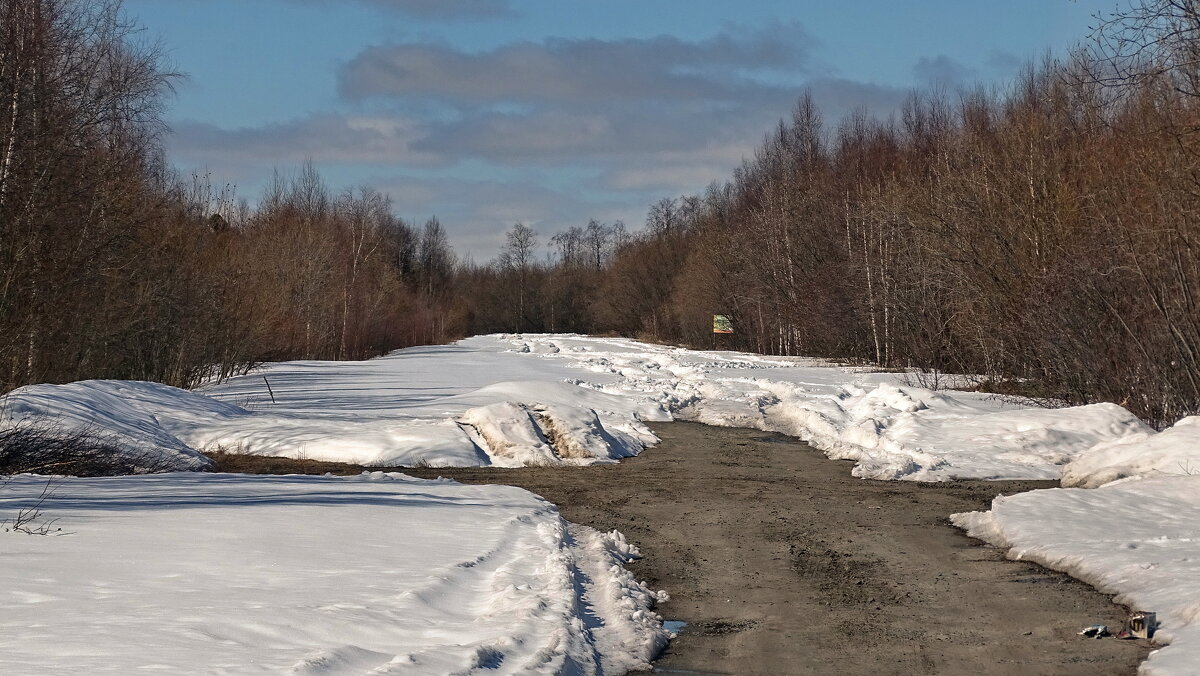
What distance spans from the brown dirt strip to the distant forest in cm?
455

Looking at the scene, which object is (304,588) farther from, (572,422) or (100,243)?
(100,243)

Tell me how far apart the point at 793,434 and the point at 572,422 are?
15.2 feet

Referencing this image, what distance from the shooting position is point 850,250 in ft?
127

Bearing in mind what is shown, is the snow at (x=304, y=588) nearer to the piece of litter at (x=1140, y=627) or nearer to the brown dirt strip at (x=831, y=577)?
the brown dirt strip at (x=831, y=577)

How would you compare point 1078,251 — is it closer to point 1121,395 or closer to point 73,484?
point 1121,395

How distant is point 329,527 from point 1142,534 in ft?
21.1

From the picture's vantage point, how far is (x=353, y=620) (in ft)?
18.7

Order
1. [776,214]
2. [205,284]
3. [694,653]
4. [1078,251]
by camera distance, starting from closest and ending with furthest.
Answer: [694,653]
[1078,251]
[205,284]
[776,214]

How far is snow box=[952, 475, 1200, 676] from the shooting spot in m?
6.25

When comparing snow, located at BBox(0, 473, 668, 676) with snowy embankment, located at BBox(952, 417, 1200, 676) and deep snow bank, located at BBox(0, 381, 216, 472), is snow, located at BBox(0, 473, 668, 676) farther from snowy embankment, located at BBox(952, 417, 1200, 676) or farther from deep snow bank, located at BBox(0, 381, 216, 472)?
snowy embankment, located at BBox(952, 417, 1200, 676)

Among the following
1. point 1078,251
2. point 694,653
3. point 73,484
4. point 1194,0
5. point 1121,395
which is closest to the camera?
point 694,653

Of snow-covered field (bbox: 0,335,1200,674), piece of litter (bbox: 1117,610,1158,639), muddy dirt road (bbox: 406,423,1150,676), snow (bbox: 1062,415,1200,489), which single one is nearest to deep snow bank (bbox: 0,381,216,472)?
snow-covered field (bbox: 0,335,1200,674)

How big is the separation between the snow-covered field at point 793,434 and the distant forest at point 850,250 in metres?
1.63

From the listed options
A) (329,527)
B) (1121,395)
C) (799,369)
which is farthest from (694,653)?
(799,369)
